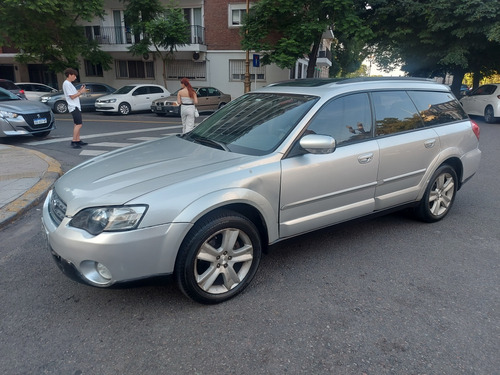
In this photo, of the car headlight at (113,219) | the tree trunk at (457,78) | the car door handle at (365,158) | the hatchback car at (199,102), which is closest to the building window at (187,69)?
the hatchback car at (199,102)

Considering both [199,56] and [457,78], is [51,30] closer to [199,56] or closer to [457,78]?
[199,56]

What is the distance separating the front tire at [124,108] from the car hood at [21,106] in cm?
754

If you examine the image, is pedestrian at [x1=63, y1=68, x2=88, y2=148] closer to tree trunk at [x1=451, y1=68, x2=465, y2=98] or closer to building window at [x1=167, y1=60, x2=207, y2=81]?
building window at [x1=167, y1=60, x2=207, y2=81]

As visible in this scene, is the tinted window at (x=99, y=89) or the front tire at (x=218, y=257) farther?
the tinted window at (x=99, y=89)

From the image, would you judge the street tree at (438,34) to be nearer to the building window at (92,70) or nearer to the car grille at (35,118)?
the car grille at (35,118)

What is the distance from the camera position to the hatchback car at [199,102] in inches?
665

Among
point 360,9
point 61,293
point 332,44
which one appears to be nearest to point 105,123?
point 61,293

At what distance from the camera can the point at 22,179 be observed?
235 inches

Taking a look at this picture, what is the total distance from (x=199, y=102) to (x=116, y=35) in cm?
1069

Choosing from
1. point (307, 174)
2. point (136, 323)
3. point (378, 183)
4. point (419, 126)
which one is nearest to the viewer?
point (136, 323)

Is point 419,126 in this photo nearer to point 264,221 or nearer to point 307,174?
point 307,174

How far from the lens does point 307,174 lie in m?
3.20

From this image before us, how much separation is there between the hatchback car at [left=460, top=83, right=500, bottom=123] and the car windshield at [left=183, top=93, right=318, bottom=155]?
13.8 meters

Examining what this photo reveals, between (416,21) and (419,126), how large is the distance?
18226mm
